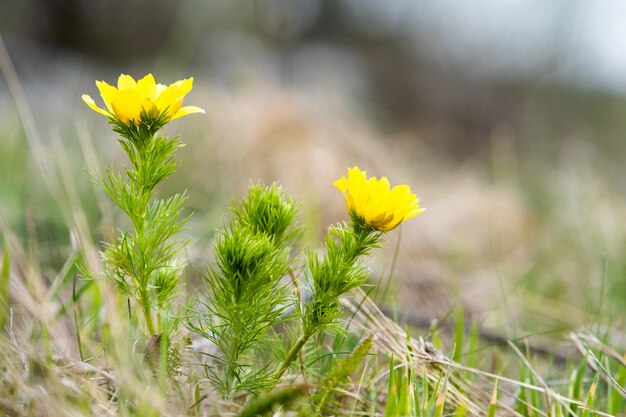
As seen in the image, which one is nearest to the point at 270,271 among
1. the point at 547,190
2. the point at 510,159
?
the point at 547,190

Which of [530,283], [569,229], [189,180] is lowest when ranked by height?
[530,283]

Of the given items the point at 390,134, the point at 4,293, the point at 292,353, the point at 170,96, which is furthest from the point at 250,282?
the point at 390,134

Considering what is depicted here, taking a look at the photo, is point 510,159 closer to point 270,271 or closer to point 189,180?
point 189,180

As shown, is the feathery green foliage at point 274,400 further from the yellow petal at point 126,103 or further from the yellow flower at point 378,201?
the yellow petal at point 126,103

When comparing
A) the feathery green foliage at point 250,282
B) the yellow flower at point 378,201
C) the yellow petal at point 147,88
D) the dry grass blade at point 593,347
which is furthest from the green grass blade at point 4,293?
the dry grass blade at point 593,347

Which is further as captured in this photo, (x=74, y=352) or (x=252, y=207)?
(x=74, y=352)
